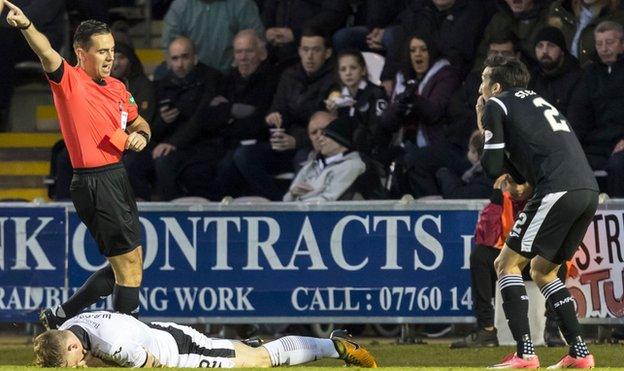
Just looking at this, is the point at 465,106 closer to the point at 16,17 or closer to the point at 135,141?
the point at 135,141

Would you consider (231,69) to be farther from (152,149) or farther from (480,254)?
(480,254)

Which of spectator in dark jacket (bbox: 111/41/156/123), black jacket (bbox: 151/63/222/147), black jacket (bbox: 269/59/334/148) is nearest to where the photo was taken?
black jacket (bbox: 269/59/334/148)

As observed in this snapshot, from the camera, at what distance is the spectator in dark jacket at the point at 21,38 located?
1650cm

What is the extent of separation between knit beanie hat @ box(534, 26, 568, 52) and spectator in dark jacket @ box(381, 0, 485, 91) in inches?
32.3

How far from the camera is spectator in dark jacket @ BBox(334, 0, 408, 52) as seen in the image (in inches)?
596

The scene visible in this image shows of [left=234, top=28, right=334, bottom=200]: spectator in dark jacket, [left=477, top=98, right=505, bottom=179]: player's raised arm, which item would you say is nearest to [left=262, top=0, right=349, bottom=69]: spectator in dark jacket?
[left=234, top=28, right=334, bottom=200]: spectator in dark jacket

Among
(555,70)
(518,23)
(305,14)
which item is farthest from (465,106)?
(305,14)

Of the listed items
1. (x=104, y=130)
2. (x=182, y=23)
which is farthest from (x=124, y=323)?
(x=182, y=23)

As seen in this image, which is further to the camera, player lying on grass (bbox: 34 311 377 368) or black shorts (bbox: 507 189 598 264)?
black shorts (bbox: 507 189 598 264)

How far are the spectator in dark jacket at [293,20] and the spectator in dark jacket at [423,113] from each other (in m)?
1.14

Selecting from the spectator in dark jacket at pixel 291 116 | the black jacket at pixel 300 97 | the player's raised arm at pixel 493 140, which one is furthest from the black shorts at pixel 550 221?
the black jacket at pixel 300 97

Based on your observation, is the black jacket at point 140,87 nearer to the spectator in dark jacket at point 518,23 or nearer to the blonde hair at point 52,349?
the spectator in dark jacket at point 518,23

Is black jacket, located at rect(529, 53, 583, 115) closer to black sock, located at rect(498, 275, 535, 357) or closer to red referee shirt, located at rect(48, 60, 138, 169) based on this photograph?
black sock, located at rect(498, 275, 535, 357)

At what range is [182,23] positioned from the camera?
52.5ft
